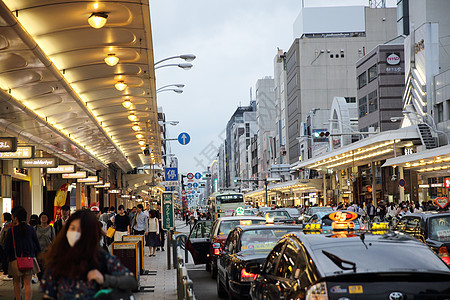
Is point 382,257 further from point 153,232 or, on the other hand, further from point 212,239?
point 153,232

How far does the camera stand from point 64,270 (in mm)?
4809

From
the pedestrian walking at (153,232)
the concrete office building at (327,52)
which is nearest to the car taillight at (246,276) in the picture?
the pedestrian walking at (153,232)

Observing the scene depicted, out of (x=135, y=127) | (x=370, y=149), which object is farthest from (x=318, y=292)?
(x=370, y=149)

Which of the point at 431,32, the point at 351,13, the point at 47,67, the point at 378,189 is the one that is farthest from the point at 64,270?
the point at 351,13

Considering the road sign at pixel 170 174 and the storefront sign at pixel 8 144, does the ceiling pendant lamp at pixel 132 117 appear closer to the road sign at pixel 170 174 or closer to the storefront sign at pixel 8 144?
the road sign at pixel 170 174

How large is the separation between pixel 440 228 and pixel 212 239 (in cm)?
614

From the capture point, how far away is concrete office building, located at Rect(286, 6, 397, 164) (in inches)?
4348

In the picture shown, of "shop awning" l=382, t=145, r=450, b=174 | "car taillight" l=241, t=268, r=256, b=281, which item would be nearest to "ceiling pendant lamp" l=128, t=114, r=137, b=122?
"car taillight" l=241, t=268, r=256, b=281

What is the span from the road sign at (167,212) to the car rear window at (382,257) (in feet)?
54.1

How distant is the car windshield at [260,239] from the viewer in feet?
37.1

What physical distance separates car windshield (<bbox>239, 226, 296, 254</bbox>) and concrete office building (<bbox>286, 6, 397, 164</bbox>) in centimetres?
9683

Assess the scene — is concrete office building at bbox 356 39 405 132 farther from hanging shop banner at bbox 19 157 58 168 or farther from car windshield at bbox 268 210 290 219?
hanging shop banner at bbox 19 157 58 168

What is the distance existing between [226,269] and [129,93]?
875 centimetres

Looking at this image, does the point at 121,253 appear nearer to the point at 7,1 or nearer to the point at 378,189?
the point at 7,1
